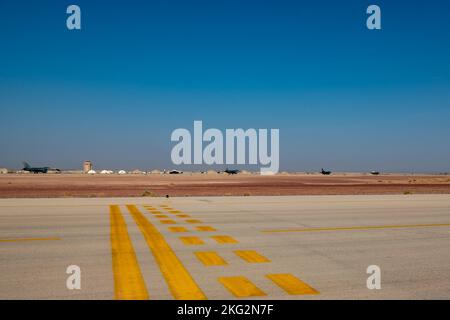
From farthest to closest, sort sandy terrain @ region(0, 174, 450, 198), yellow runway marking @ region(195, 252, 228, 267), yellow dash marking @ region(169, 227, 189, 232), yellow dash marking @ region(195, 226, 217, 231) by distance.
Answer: sandy terrain @ region(0, 174, 450, 198)
yellow dash marking @ region(195, 226, 217, 231)
yellow dash marking @ region(169, 227, 189, 232)
yellow runway marking @ region(195, 252, 228, 267)

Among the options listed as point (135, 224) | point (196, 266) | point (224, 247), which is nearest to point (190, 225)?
point (135, 224)

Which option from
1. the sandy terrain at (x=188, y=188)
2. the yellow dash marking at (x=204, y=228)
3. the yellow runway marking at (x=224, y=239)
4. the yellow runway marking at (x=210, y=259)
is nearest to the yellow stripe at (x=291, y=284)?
the yellow runway marking at (x=210, y=259)

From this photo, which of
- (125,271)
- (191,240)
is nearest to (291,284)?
(125,271)

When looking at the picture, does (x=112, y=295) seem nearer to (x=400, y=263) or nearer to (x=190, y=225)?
(x=400, y=263)

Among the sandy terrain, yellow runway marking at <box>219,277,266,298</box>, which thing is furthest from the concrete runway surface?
the sandy terrain

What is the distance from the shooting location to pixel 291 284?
5680mm

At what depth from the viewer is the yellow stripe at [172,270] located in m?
5.23

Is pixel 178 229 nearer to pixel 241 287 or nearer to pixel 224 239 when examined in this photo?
pixel 224 239

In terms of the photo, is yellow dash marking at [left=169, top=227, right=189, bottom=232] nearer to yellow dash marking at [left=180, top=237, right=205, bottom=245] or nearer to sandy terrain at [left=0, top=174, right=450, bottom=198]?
yellow dash marking at [left=180, top=237, right=205, bottom=245]

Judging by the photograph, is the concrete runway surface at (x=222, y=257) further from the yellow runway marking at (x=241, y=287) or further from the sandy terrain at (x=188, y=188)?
the sandy terrain at (x=188, y=188)

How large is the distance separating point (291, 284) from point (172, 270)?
2.13 metres

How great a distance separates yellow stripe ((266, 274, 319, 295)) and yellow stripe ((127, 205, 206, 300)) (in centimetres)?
128

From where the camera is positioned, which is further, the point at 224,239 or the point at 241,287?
the point at 224,239

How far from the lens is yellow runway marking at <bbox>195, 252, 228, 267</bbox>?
276 inches
